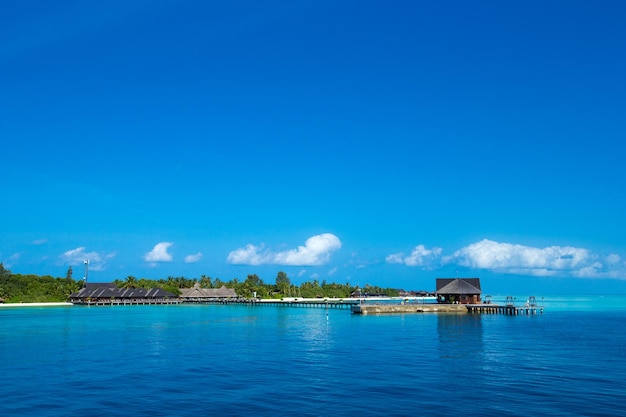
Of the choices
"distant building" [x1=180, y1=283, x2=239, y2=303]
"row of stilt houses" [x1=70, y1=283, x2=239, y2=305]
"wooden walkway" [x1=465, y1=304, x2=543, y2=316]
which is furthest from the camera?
"distant building" [x1=180, y1=283, x2=239, y2=303]

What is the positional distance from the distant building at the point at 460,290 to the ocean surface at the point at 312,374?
33244 mm

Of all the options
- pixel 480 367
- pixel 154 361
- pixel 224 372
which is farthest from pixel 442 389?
pixel 154 361

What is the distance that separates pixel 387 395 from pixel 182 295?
12682 cm

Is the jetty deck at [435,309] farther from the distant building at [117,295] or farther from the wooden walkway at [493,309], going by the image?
the distant building at [117,295]

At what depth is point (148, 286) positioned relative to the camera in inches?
6024

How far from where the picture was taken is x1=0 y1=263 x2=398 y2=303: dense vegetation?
438ft

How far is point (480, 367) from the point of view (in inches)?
1283

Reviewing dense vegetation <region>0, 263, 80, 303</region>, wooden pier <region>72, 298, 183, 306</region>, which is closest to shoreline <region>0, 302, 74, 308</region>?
wooden pier <region>72, 298, 183, 306</region>

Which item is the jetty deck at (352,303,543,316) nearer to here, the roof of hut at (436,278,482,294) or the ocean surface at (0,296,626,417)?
the roof of hut at (436,278,482,294)

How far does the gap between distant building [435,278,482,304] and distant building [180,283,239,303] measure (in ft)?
246

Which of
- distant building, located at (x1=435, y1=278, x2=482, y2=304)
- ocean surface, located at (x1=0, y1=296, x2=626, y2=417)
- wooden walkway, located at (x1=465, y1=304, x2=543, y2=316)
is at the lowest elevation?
ocean surface, located at (x1=0, y1=296, x2=626, y2=417)

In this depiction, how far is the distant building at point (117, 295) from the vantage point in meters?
132

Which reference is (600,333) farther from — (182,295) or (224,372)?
(182,295)

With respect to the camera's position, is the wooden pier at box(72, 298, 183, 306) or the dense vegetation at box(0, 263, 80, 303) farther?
the wooden pier at box(72, 298, 183, 306)
